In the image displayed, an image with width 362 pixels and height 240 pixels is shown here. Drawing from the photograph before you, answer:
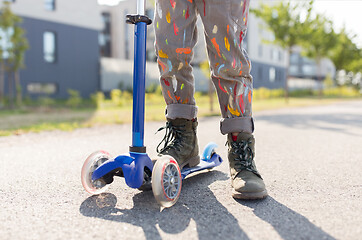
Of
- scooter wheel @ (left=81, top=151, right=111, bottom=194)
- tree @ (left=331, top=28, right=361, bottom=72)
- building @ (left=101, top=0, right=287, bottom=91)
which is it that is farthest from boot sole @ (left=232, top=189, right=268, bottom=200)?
tree @ (left=331, top=28, right=361, bottom=72)

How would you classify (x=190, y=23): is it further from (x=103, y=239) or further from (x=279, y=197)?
(x=103, y=239)

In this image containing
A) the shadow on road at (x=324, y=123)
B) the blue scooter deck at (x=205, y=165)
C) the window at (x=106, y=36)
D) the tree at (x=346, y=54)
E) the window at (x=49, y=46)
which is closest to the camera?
the blue scooter deck at (x=205, y=165)

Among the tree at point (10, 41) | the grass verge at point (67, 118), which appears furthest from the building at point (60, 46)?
the grass verge at point (67, 118)

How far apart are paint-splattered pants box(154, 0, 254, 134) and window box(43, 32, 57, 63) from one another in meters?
15.4

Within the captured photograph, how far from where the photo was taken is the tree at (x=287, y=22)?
1372cm

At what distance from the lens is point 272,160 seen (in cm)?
254

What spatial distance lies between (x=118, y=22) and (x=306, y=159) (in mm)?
26690

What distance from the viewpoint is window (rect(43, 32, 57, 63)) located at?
1579 centimetres

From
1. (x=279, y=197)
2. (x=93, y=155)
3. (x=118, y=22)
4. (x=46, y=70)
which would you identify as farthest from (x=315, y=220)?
(x=118, y=22)

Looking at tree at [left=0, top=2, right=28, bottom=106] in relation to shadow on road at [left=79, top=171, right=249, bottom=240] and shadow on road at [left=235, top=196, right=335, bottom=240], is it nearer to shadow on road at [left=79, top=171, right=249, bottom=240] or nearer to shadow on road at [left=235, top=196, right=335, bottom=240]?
shadow on road at [left=79, top=171, right=249, bottom=240]

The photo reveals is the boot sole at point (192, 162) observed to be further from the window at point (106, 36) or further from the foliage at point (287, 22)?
the window at point (106, 36)

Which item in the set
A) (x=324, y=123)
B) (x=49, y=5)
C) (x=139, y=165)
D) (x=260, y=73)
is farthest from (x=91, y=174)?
(x=260, y=73)

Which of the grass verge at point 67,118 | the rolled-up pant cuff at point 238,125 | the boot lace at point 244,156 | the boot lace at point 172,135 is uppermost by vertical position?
the rolled-up pant cuff at point 238,125

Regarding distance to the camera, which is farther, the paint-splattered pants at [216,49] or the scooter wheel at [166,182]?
the paint-splattered pants at [216,49]
